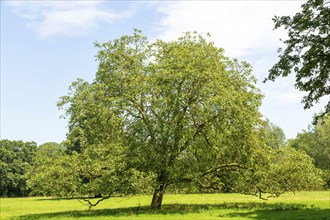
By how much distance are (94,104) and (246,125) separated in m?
13.8

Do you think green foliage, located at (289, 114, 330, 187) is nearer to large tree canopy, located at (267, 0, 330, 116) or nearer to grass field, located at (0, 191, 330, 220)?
grass field, located at (0, 191, 330, 220)

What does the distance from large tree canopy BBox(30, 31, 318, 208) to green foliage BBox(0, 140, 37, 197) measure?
2827 inches

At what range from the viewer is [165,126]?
32.0 metres

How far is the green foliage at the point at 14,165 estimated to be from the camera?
104 metres

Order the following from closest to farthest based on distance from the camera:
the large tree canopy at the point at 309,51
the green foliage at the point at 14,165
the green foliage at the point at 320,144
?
the large tree canopy at the point at 309,51 → the green foliage at the point at 320,144 → the green foliage at the point at 14,165

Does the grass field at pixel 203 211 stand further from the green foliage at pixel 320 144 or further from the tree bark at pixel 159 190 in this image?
the green foliage at pixel 320 144

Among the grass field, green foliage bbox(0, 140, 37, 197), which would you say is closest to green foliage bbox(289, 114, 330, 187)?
the grass field

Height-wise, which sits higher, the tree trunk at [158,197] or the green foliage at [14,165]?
the green foliage at [14,165]

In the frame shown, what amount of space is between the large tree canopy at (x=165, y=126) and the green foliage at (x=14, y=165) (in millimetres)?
71796

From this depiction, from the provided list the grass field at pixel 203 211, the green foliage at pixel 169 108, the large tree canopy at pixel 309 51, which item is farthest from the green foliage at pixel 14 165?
the large tree canopy at pixel 309 51

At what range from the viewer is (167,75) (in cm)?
3117

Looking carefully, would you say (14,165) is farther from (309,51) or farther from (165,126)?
(309,51)

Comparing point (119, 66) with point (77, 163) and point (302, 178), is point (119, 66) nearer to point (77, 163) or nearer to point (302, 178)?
point (77, 163)

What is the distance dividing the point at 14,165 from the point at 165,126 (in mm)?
88391
